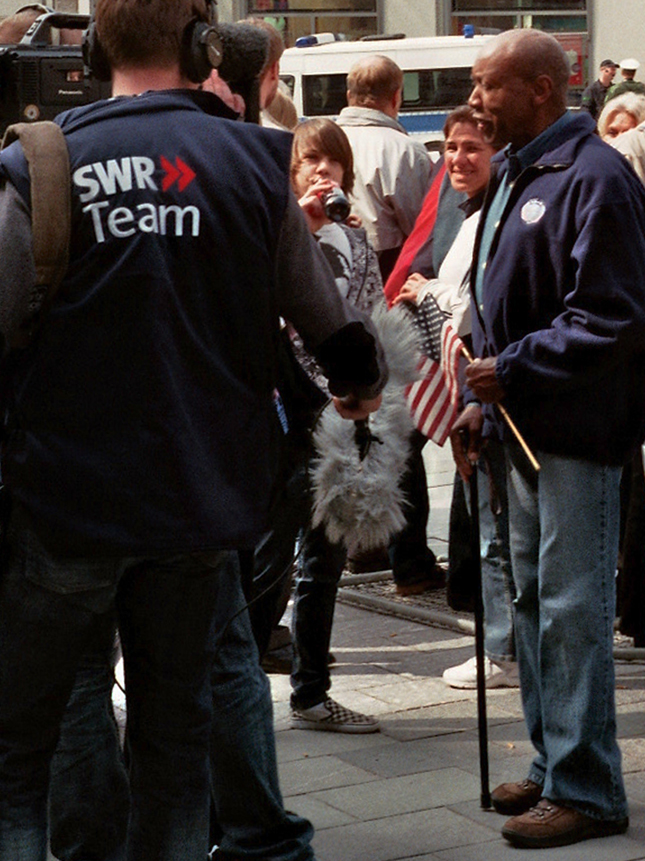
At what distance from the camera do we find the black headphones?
304cm

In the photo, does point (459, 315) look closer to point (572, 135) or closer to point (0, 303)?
point (572, 135)

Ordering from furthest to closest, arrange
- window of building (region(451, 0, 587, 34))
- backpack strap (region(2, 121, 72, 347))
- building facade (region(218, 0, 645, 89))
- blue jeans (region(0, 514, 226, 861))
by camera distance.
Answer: window of building (region(451, 0, 587, 34))
building facade (region(218, 0, 645, 89))
blue jeans (region(0, 514, 226, 861))
backpack strap (region(2, 121, 72, 347))

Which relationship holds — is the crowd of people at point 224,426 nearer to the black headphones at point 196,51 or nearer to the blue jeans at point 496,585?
the black headphones at point 196,51

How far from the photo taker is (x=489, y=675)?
5.63 meters

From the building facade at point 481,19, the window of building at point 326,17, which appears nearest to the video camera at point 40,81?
the building facade at point 481,19

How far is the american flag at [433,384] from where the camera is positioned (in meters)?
5.78

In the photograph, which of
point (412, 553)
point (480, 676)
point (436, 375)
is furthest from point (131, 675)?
point (412, 553)

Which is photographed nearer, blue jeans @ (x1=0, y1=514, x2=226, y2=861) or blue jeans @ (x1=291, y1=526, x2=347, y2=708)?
blue jeans @ (x1=0, y1=514, x2=226, y2=861)

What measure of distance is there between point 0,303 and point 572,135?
1916 millimetres

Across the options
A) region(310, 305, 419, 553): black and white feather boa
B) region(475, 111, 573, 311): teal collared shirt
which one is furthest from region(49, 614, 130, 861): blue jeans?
region(475, 111, 573, 311): teal collared shirt

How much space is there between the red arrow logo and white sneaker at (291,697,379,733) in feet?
8.58

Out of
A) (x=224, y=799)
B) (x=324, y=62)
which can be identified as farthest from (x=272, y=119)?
(x=324, y=62)

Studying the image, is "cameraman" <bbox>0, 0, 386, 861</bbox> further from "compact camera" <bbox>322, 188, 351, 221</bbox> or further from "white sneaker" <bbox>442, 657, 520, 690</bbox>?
"white sneaker" <bbox>442, 657, 520, 690</bbox>

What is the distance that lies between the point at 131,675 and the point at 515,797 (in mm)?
1627
